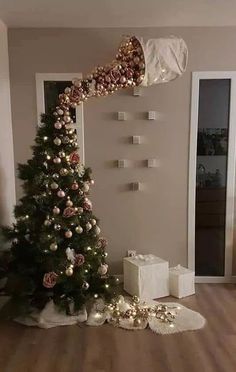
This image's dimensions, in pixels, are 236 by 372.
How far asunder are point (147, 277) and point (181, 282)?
1.12 feet

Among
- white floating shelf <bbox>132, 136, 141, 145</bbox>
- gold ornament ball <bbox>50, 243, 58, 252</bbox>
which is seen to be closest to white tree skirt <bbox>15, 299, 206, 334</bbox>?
gold ornament ball <bbox>50, 243, 58, 252</bbox>

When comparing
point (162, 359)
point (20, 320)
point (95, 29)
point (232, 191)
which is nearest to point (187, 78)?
point (95, 29)

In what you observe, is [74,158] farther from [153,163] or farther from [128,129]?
[153,163]

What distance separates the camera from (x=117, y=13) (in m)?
2.77

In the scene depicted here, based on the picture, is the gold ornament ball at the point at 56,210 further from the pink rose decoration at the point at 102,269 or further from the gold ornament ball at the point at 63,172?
the pink rose decoration at the point at 102,269

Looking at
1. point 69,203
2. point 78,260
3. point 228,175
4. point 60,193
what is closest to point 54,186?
point 60,193

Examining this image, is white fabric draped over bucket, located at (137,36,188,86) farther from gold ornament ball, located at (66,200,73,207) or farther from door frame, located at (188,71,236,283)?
gold ornament ball, located at (66,200,73,207)

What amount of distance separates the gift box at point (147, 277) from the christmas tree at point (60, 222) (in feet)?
1.24

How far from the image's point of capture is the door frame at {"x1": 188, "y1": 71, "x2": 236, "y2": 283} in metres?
3.15

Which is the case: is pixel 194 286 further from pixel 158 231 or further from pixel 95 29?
pixel 95 29

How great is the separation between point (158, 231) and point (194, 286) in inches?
25.7

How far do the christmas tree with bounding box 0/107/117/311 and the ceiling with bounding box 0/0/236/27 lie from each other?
85 centimetres

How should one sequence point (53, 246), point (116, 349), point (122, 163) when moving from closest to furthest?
1. point (116, 349)
2. point (53, 246)
3. point (122, 163)

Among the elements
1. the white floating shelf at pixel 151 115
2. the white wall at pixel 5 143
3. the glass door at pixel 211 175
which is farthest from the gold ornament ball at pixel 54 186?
the glass door at pixel 211 175
